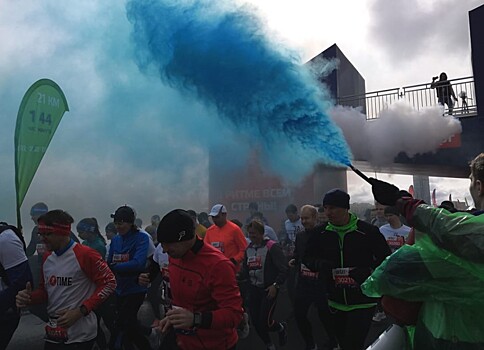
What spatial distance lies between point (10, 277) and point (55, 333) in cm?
65

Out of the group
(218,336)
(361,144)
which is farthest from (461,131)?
(218,336)

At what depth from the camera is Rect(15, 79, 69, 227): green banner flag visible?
8375mm

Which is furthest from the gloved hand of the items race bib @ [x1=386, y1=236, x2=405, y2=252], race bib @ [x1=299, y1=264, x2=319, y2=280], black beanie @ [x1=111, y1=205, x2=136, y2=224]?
race bib @ [x1=386, y1=236, x2=405, y2=252]

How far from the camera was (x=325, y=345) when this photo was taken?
5.30 m

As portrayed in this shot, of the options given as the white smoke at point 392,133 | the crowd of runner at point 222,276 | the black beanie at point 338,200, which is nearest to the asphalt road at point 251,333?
the crowd of runner at point 222,276

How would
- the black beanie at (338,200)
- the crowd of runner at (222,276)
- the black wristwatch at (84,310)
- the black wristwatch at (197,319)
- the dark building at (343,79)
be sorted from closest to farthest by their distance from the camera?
the crowd of runner at (222,276)
the black wristwatch at (197,319)
the black wristwatch at (84,310)
the black beanie at (338,200)
the dark building at (343,79)

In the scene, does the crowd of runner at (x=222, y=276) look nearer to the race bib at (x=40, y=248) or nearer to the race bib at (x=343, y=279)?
the race bib at (x=343, y=279)

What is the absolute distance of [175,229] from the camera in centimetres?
257

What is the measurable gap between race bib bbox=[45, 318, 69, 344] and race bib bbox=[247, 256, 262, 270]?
3115 mm

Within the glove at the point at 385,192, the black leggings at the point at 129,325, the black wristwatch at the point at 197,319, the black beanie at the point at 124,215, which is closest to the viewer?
the glove at the point at 385,192

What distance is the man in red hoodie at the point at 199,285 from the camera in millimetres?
2512

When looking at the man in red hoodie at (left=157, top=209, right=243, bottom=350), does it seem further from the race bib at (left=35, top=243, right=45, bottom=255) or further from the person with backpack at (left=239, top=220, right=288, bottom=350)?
the race bib at (left=35, top=243, right=45, bottom=255)

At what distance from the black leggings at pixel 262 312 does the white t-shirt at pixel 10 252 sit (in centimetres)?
307

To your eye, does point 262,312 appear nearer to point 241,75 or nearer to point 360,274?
point 360,274
